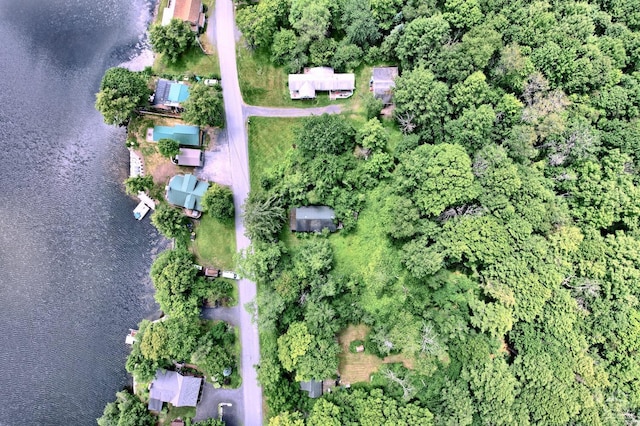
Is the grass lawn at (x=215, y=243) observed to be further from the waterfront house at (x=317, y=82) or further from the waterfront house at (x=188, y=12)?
the waterfront house at (x=188, y=12)

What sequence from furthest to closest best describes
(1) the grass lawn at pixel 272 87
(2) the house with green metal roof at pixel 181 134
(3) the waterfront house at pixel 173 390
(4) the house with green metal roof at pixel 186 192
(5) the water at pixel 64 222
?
(1) the grass lawn at pixel 272 87 < (2) the house with green metal roof at pixel 181 134 < (4) the house with green metal roof at pixel 186 192 < (5) the water at pixel 64 222 < (3) the waterfront house at pixel 173 390

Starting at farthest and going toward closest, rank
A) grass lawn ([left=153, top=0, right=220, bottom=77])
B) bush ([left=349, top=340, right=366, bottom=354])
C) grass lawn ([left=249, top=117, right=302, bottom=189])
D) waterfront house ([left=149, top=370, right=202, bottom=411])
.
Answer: grass lawn ([left=153, top=0, right=220, bottom=77]), grass lawn ([left=249, top=117, right=302, bottom=189]), bush ([left=349, top=340, right=366, bottom=354]), waterfront house ([left=149, top=370, right=202, bottom=411])

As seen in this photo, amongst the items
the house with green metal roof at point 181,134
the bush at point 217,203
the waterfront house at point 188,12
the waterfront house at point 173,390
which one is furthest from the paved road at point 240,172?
the waterfront house at point 173,390

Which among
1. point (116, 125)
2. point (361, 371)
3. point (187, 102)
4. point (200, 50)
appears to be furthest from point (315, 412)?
point (200, 50)

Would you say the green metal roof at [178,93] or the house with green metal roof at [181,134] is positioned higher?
the green metal roof at [178,93]

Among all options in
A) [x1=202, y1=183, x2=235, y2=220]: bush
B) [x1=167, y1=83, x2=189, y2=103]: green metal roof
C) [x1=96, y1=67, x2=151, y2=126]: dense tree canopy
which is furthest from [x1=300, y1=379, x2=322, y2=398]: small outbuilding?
[x1=96, y1=67, x2=151, y2=126]: dense tree canopy

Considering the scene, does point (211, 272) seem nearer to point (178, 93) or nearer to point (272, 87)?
point (178, 93)

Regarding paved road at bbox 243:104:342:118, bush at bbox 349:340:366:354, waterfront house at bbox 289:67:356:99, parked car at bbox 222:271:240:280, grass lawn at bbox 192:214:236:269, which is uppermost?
waterfront house at bbox 289:67:356:99

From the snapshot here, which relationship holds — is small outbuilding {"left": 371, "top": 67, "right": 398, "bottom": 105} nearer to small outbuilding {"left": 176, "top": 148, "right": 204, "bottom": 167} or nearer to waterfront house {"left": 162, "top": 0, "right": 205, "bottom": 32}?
small outbuilding {"left": 176, "top": 148, "right": 204, "bottom": 167}
